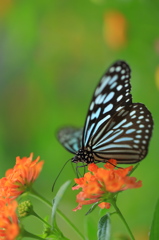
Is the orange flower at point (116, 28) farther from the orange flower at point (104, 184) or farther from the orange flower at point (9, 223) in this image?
the orange flower at point (9, 223)

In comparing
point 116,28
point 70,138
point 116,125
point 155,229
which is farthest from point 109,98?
point 116,28

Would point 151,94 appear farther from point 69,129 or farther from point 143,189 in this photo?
point 69,129

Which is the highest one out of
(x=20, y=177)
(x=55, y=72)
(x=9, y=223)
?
(x=55, y=72)

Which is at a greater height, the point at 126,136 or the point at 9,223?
the point at 126,136

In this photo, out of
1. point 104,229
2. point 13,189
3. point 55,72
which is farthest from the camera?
point 55,72

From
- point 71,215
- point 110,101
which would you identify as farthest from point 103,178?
point 71,215

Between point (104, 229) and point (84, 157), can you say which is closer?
point (104, 229)

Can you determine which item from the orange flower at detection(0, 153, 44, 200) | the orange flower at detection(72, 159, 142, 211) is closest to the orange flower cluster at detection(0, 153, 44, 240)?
the orange flower at detection(0, 153, 44, 200)

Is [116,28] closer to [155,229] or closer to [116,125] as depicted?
[116,125]
